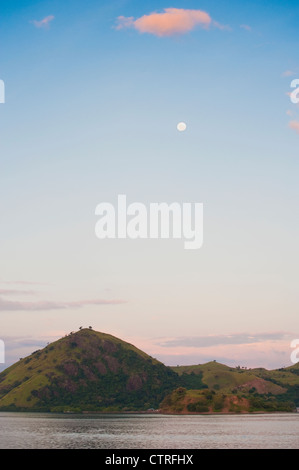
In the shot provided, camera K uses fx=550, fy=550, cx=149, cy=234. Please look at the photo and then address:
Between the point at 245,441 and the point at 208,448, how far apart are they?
2931 cm

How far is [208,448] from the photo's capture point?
518ft
